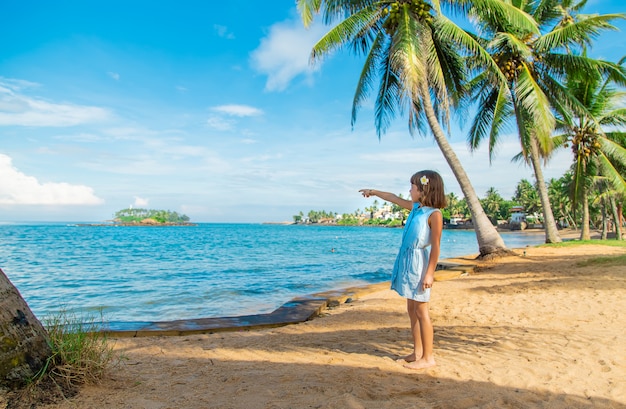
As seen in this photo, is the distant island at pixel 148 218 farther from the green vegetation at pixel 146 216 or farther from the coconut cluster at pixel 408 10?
the coconut cluster at pixel 408 10

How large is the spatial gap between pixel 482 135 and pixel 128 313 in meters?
16.0

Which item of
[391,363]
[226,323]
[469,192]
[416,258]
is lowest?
[226,323]

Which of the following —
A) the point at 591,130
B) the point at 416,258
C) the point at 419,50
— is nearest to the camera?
the point at 416,258

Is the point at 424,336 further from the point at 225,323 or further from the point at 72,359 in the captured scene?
the point at 225,323

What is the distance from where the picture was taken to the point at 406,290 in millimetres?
3584

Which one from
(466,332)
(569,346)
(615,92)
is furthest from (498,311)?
(615,92)

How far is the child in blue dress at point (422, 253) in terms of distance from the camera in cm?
354

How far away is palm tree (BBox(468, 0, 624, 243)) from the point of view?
13.9 metres

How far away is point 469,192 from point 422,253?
36.4 feet

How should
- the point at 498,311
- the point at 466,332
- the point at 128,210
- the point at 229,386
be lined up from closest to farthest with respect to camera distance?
the point at 229,386 < the point at 466,332 < the point at 498,311 < the point at 128,210

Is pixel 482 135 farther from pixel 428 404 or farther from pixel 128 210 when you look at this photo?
pixel 128 210

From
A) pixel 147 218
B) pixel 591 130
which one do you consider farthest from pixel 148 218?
pixel 591 130

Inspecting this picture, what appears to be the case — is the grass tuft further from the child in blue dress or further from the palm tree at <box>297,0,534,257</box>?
the palm tree at <box>297,0,534,257</box>

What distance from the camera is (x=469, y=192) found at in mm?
13703
